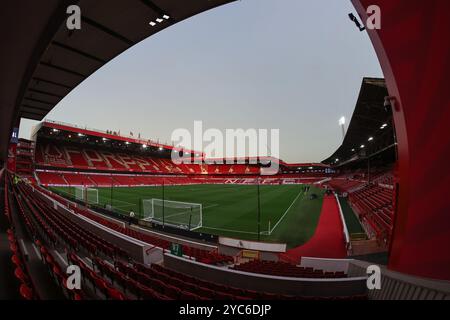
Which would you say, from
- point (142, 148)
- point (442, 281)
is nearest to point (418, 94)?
point (442, 281)

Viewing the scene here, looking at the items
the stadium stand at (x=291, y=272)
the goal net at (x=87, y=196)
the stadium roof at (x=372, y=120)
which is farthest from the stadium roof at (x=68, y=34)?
the goal net at (x=87, y=196)

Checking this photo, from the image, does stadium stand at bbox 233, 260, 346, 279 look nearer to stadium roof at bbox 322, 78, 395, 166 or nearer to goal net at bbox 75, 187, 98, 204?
stadium roof at bbox 322, 78, 395, 166

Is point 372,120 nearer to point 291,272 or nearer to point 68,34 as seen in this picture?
point 291,272

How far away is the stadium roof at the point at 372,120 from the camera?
1375 cm

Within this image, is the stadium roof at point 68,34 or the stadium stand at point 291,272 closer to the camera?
the stadium roof at point 68,34

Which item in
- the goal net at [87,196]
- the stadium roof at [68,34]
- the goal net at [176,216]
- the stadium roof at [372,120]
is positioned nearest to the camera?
the stadium roof at [68,34]

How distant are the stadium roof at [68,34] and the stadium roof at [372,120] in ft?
36.2

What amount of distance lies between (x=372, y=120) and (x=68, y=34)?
74.0 feet

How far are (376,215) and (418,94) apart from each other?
12.4 metres

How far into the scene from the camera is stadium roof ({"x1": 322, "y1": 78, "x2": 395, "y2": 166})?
13.7m

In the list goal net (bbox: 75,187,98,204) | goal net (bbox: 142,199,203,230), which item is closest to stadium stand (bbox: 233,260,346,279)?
goal net (bbox: 142,199,203,230)

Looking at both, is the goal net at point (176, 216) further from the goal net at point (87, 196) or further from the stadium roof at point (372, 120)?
the stadium roof at point (372, 120)

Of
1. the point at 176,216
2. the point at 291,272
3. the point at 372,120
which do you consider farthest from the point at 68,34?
the point at 372,120

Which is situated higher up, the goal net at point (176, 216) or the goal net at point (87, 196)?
the goal net at point (87, 196)
